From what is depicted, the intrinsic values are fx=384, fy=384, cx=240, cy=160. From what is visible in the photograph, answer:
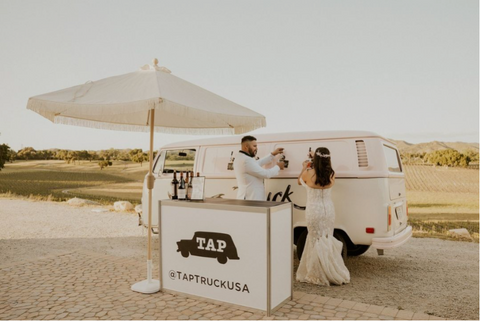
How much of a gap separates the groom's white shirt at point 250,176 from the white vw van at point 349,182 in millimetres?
658

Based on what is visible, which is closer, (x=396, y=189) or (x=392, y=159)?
(x=396, y=189)

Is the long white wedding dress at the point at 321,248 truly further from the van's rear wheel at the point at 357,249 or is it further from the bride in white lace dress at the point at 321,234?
the van's rear wheel at the point at 357,249

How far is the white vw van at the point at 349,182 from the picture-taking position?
586 centimetres

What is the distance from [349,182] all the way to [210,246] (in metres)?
2.58

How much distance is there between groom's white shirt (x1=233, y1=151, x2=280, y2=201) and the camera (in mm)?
5904

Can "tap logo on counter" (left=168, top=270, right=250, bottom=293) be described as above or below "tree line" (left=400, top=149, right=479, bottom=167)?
below

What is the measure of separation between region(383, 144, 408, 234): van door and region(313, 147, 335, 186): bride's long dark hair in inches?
42.3

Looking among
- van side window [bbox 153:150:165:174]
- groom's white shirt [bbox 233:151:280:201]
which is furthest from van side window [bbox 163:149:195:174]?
groom's white shirt [bbox 233:151:280:201]

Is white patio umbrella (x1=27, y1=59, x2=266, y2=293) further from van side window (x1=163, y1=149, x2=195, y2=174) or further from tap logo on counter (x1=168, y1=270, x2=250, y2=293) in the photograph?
van side window (x1=163, y1=149, x2=195, y2=174)

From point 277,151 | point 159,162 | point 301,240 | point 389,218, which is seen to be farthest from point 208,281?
point 159,162

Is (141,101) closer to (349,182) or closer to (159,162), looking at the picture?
(349,182)

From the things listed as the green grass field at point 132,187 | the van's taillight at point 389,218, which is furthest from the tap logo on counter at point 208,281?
the green grass field at point 132,187

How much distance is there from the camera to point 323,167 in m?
5.68

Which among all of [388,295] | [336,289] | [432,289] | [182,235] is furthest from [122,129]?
[432,289]
